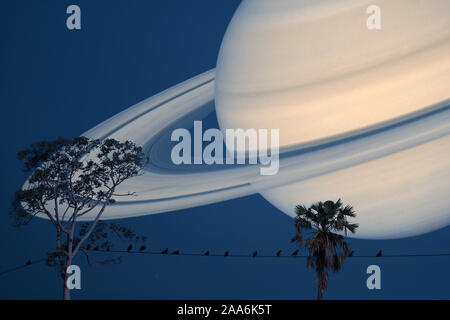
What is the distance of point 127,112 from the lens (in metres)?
50.2

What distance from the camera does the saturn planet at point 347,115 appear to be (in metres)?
44.1

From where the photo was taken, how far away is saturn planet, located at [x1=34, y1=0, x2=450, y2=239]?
44.1 m

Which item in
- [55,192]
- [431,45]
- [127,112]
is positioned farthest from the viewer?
[127,112]

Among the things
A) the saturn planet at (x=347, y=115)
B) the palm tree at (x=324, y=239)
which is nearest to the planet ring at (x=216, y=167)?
the saturn planet at (x=347, y=115)

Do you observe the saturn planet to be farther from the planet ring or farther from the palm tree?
the palm tree

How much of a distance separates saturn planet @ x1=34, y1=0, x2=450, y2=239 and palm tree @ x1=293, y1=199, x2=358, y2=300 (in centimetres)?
828

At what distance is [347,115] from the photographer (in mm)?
44312

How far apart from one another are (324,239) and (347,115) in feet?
36.3

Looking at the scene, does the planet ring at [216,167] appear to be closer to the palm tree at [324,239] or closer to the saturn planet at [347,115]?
the saturn planet at [347,115]

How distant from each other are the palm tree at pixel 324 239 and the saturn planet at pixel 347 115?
8283mm

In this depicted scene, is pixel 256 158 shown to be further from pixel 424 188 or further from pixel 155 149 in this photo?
pixel 424 188

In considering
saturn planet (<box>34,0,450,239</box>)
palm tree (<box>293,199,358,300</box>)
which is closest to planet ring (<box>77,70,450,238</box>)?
saturn planet (<box>34,0,450,239</box>)

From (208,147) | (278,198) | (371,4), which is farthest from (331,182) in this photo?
(371,4)

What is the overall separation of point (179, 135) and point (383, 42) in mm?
13410
